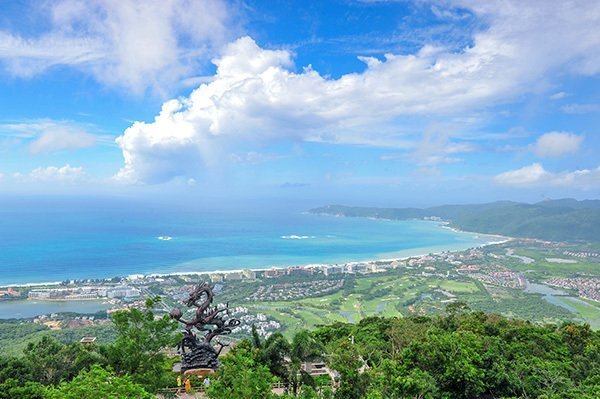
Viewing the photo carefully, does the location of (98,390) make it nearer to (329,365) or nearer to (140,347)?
(140,347)

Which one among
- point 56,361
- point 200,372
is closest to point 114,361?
point 56,361

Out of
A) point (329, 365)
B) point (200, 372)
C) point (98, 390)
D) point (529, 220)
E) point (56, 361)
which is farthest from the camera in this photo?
point (529, 220)

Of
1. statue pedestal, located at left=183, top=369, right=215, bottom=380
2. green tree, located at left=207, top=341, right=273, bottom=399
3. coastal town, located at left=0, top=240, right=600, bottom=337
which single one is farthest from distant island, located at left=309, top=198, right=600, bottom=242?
green tree, located at left=207, top=341, right=273, bottom=399

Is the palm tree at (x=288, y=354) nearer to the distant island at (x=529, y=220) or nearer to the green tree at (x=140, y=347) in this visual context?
the green tree at (x=140, y=347)

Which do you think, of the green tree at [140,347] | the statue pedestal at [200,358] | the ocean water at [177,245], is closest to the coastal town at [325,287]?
the ocean water at [177,245]

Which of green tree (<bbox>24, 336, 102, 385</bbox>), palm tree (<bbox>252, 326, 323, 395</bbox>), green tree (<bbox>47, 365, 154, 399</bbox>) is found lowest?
palm tree (<bbox>252, 326, 323, 395</bbox>)

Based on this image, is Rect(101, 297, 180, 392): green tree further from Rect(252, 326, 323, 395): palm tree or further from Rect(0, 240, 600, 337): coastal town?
Rect(0, 240, 600, 337): coastal town
